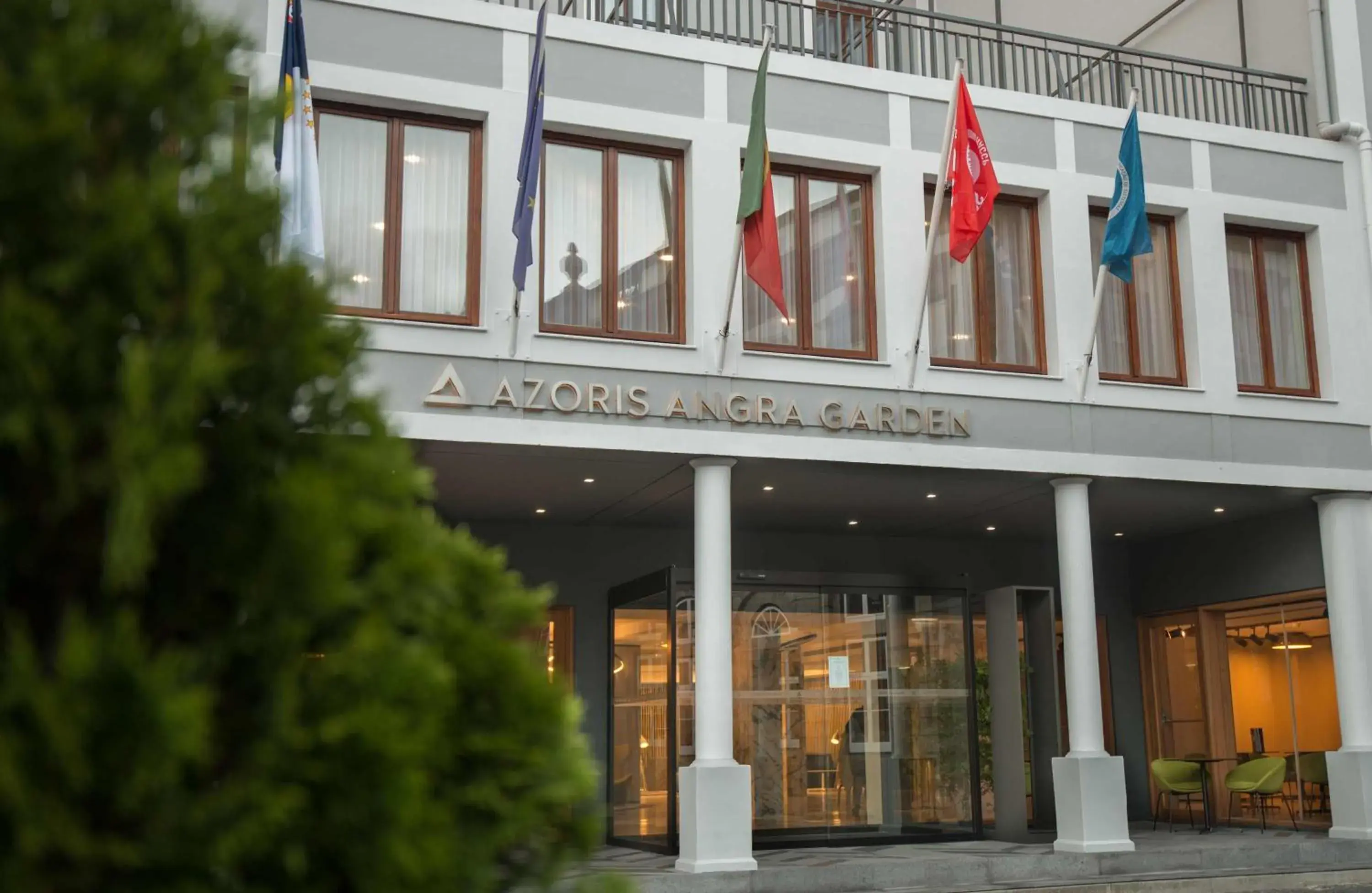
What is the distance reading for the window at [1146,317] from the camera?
1466cm

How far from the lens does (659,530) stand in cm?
1669

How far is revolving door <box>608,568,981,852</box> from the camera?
14.0 m

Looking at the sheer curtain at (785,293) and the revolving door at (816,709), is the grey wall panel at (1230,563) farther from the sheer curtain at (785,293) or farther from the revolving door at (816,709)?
the sheer curtain at (785,293)

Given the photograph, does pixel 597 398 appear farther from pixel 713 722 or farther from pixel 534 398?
pixel 713 722

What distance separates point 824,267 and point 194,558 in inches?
475

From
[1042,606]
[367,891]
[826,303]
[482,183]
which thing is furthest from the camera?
[1042,606]

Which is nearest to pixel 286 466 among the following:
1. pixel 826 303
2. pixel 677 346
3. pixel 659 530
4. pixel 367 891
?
pixel 367 891

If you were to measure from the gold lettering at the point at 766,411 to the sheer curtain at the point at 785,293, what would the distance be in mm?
740

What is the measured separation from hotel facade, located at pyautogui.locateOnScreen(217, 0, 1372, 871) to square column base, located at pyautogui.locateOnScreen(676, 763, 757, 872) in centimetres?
3

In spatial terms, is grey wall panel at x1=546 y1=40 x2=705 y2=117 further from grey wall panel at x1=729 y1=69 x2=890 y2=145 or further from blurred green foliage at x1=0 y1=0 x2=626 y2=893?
blurred green foliage at x1=0 y1=0 x2=626 y2=893

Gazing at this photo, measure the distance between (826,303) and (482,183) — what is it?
3.55 m

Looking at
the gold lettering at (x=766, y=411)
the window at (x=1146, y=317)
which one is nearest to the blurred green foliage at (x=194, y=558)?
the gold lettering at (x=766, y=411)

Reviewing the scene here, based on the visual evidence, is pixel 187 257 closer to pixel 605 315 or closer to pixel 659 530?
pixel 605 315

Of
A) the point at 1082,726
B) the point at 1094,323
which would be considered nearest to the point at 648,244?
the point at 1094,323
